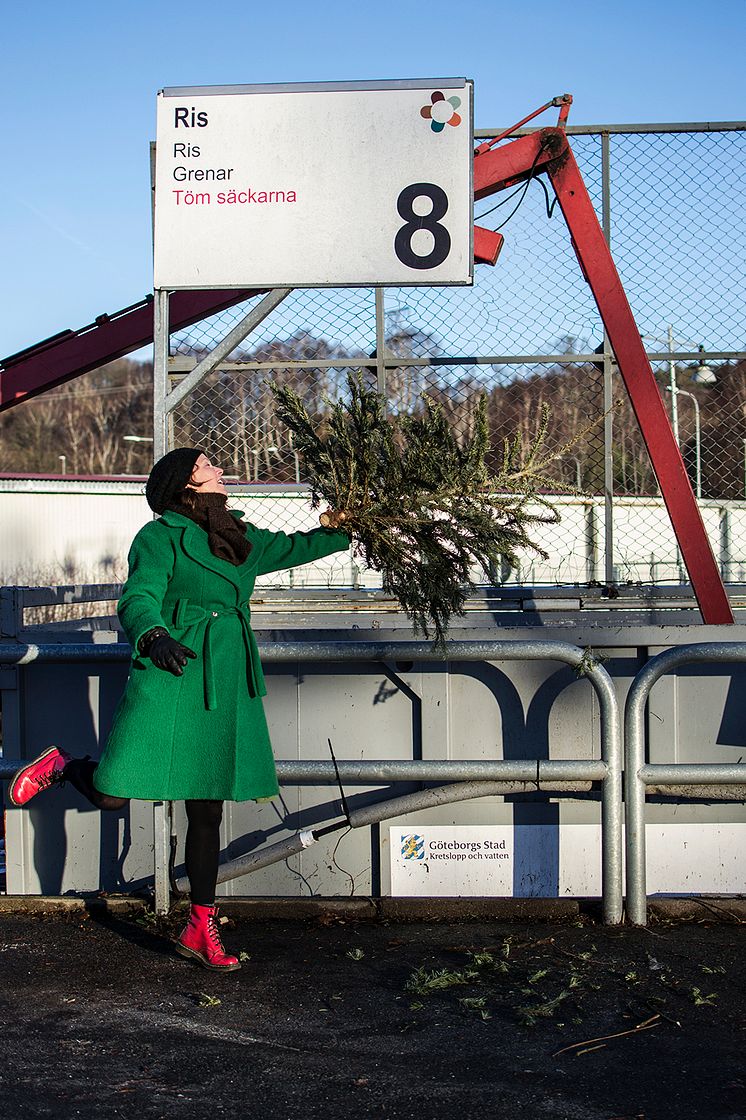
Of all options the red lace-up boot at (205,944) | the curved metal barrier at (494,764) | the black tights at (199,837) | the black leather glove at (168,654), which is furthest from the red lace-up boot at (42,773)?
the black leather glove at (168,654)

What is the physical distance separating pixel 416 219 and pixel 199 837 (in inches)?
97.0

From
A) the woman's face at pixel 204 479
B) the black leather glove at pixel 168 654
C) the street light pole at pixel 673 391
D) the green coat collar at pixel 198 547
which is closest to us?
the black leather glove at pixel 168 654

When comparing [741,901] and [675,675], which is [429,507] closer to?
[675,675]

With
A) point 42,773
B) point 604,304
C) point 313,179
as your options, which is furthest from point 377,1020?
point 604,304

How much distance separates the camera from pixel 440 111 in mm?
4734

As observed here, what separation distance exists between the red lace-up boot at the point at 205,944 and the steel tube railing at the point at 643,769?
151 centimetres

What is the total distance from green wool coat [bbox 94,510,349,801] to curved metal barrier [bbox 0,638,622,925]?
35 cm

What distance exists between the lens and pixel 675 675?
4867 mm

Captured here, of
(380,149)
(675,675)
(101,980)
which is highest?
(380,149)

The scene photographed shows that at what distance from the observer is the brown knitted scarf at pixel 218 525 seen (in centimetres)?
436

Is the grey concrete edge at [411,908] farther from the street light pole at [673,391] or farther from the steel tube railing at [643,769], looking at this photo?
the street light pole at [673,391]

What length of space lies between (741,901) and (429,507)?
1.96 m

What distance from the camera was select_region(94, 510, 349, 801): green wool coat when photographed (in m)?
4.19

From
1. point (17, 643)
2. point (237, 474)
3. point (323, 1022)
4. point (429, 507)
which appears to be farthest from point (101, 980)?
point (237, 474)
